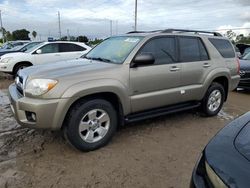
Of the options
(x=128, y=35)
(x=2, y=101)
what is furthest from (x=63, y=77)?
(x=2, y=101)

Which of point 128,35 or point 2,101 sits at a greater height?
point 128,35

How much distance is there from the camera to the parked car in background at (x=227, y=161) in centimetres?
182

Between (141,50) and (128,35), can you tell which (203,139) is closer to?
(141,50)

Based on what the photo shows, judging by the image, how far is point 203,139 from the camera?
476 centimetres

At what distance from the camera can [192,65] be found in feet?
17.3

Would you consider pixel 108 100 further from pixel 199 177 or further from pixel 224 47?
pixel 224 47

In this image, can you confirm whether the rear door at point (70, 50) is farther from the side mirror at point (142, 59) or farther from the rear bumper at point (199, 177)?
the rear bumper at point (199, 177)

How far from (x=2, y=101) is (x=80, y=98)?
390 centimetres

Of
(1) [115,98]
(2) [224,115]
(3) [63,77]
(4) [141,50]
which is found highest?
(4) [141,50]

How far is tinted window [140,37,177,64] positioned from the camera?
15.5ft

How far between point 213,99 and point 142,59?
2312 millimetres

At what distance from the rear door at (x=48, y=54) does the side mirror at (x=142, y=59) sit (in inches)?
274

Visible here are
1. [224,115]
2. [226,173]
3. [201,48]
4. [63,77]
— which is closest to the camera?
[226,173]

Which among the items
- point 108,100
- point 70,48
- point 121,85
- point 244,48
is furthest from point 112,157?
point 244,48
